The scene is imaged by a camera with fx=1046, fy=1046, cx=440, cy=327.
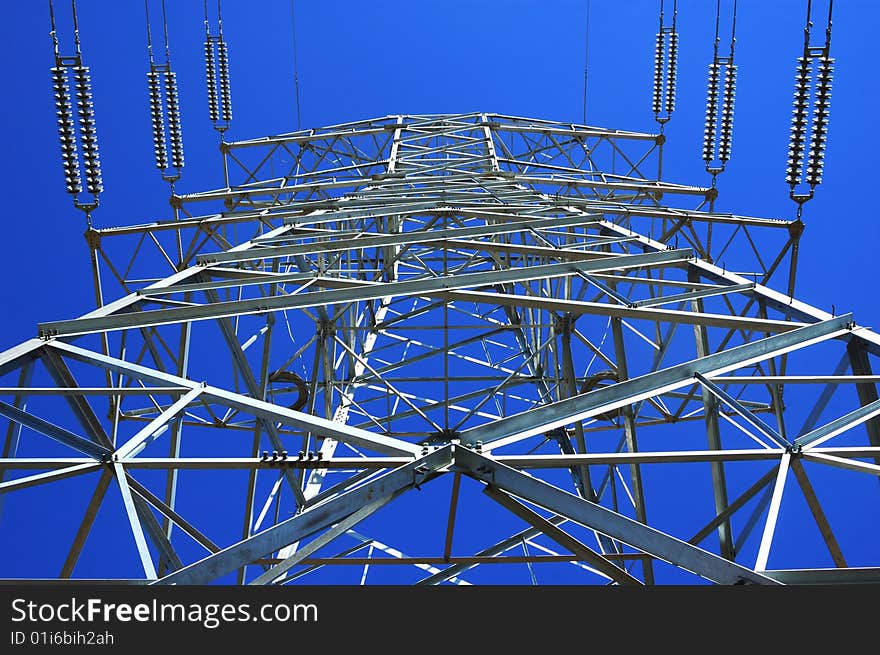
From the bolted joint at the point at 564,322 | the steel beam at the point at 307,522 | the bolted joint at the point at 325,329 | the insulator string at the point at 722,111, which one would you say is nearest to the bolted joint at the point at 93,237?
the bolted joint at the point at 325,329

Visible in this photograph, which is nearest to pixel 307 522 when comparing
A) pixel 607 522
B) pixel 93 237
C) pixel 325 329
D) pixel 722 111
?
pixel 607 522

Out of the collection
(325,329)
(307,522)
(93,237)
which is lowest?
(325,329)

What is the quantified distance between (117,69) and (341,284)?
53.5m

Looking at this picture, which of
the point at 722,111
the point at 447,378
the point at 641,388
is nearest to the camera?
the point at 641,388

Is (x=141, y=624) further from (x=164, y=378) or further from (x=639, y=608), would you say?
(x=164, y=378)

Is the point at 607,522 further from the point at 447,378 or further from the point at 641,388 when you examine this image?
the point at 447,378

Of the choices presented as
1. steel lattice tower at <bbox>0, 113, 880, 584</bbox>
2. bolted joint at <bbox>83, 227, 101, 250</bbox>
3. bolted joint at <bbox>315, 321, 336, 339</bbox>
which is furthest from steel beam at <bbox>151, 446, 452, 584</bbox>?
bolted joint at <bbox>315, 321, 336, 339</bbox>

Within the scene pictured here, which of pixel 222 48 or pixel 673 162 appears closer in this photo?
pixel 222 48

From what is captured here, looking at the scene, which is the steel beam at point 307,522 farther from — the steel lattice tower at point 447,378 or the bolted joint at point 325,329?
the bolted joint at point 325,329

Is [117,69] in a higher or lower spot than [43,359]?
higher

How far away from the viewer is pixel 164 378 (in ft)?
38.6

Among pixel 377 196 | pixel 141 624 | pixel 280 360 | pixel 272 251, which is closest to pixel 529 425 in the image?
pixel 141 624

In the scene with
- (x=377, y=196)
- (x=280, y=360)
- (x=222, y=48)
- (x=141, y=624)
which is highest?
(x=222, y=48)

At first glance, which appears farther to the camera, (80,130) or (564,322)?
(564,322)
